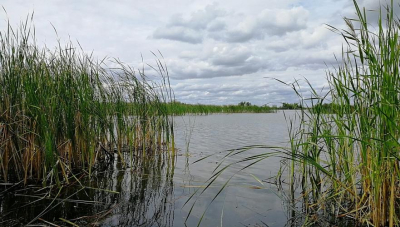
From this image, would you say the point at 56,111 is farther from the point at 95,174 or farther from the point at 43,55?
the point at 95,174

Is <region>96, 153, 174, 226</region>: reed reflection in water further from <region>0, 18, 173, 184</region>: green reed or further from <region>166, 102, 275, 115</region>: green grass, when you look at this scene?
<region>166, 102, 275, 115</region>: green grass

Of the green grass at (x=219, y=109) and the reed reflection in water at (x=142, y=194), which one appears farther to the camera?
the green grass at (x=219, y=109)

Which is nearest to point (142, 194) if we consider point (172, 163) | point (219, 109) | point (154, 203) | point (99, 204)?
point (154, 203)

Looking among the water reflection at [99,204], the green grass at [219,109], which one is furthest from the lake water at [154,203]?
the green grass at [219,109]

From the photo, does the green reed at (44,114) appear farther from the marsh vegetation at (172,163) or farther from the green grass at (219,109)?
the green grass at (219,109)

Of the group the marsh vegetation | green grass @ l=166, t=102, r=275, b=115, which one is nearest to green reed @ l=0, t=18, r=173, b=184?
the marsh vegetation

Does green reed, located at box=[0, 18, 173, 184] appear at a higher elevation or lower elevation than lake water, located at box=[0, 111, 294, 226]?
higher

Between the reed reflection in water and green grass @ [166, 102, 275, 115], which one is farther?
green grass @ [166, 102, 275, 115]

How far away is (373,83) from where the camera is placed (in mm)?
2545

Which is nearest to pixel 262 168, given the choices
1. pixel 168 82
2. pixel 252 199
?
pixel 252 199

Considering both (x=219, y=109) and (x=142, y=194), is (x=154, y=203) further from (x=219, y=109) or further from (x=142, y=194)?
(x=219, y=109)

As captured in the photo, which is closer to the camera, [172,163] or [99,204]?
[99,204]

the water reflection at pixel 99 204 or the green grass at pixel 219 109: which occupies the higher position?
the green grass at pixel 219 109

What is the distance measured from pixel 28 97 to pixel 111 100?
204 cm
